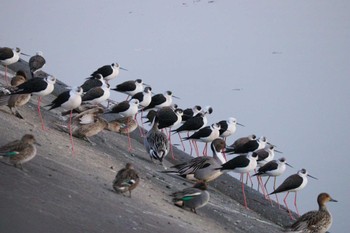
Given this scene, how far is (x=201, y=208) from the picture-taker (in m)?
10.9

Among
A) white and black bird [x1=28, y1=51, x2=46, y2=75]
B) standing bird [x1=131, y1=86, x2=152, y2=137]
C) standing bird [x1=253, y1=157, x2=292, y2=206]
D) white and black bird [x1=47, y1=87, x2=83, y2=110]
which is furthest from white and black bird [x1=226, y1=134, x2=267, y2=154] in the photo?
white and black bird [x1=28, y1=51, x2=46, y2=75]

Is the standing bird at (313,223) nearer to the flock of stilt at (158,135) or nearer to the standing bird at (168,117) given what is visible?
the flock of stilt at (158,135)

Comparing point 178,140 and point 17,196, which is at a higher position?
point 17,196

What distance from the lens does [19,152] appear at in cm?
788

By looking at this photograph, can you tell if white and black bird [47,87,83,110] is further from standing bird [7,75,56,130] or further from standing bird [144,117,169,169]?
standing bird [144,117,169,169]

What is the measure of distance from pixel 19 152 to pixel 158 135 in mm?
5508

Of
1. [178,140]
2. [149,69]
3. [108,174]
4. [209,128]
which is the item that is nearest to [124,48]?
[149,69]

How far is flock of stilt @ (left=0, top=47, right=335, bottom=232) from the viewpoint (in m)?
10.1

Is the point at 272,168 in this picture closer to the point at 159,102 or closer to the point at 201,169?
the point at 201,169

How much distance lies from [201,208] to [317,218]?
5.15 ft

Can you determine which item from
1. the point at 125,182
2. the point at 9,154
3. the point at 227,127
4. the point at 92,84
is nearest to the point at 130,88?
the point at 92,84

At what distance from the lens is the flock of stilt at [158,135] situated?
397 inches

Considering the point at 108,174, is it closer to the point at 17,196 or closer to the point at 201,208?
the point at 201,208

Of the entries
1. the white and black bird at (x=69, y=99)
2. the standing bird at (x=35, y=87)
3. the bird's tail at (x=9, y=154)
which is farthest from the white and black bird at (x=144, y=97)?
the bird's tail at (x=9, y=154)
